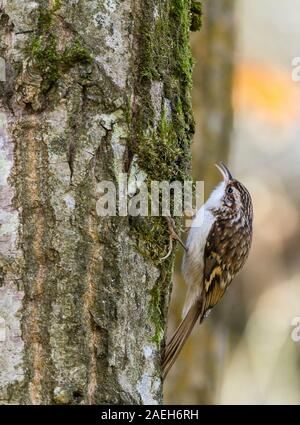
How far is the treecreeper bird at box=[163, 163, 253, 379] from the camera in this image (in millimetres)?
3465

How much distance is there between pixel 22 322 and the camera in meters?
1.97

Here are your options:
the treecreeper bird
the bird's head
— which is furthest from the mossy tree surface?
the bird's head

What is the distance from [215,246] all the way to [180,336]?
1.87 ft

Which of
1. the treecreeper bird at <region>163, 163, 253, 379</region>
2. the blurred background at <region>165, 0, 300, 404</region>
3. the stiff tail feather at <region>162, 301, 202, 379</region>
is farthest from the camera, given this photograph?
the blurred background at <region>165, 0, 300, 404</region>

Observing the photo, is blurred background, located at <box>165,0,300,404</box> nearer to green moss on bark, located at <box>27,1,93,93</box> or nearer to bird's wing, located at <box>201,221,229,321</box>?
bird's wing, located at <box>201,221,229,321</box>

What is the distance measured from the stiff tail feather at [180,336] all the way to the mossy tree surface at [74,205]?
0.38 metres

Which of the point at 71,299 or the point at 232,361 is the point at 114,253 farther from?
the point at 232,361

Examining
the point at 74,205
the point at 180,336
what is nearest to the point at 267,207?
the point at 180,336

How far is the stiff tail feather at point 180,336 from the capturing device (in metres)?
2.61

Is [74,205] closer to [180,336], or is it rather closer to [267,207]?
[180,336]

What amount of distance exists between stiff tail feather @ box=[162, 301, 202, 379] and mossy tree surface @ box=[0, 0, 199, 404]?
38cm

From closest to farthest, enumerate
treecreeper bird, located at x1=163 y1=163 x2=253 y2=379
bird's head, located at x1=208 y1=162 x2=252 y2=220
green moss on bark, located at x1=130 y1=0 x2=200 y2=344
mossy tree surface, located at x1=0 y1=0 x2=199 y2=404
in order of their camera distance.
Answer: mossy tree surface, located at x1=0 y1=0 x2=199 y2=404 < green moss on bark, located at x1=130 y1=0 x2=200 y2=344 < treecreeper bird, located at x1=163 y1=163 x2=253 y2=379 < bird's head, located at x1=208 y1=162 x2=252 y2=220

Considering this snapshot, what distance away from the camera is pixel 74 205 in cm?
204
